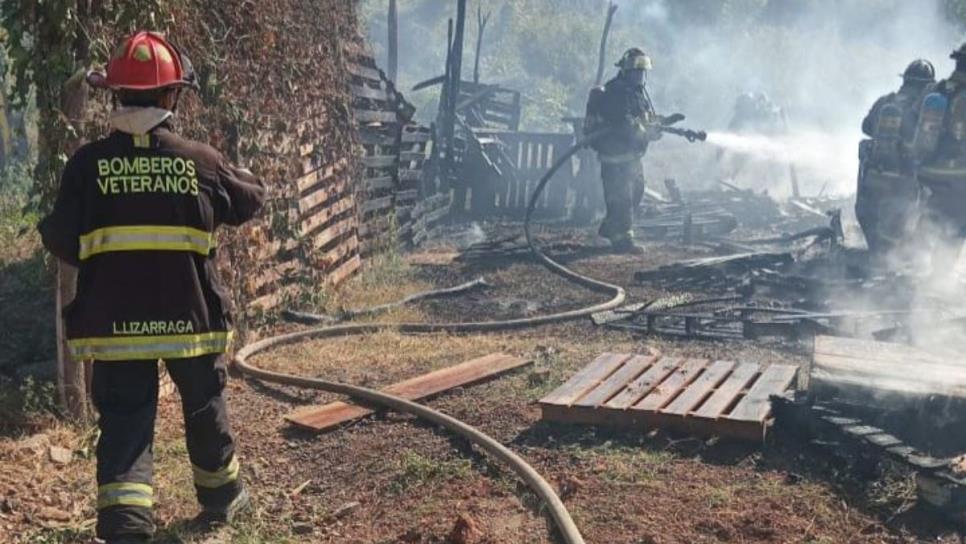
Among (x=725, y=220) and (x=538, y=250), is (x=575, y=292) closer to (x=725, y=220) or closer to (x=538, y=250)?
(x=538, y=250)

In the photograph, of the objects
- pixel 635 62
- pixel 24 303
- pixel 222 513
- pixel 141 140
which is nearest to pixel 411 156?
pixel 635 62

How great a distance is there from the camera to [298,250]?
8.15m

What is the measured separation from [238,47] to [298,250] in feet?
6.57

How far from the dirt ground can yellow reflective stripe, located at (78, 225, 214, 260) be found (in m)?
1.21

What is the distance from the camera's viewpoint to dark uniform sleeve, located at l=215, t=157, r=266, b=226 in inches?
148

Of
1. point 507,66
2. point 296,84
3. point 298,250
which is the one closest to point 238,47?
point 296,84

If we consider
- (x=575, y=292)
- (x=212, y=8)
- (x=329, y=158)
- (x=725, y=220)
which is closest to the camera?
(x=212, y=8)

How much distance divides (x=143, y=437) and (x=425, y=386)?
2.56 m

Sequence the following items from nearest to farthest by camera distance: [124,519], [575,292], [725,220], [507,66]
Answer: [124,519] < [575,292] < [725,220] < [507,66]

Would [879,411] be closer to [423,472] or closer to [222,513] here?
[423,472]

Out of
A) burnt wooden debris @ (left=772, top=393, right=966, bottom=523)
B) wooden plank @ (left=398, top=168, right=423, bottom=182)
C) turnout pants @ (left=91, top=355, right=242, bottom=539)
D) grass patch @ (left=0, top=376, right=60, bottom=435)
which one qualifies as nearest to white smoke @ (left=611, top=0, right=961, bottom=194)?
wooden plank @ (left=398, top=168, right=423, bottom=182)

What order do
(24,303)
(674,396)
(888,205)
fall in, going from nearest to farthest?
(674,396), (24,303), (888,205)

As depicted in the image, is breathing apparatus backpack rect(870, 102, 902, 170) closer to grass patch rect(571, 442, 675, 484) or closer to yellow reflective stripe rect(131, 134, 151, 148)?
grass patch rect(571, 442, 675, 484)

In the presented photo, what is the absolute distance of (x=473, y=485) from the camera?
4398 mm
